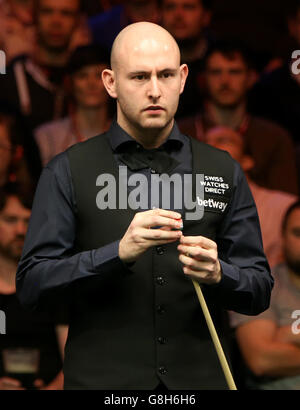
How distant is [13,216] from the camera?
14.7ft

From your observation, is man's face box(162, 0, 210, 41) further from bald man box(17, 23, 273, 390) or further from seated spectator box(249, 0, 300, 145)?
bald man box(17, 23, 273, 390)

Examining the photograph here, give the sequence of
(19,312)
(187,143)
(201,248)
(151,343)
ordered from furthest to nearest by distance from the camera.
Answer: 1. (19,312)
2. (187,143)
3. (151,343)
4. (201,248)

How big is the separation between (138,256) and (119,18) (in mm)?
2308

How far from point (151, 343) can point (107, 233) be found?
357 millimetres

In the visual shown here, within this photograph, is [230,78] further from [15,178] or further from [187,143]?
[187,143]

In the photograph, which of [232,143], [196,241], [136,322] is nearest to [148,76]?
[196,241]

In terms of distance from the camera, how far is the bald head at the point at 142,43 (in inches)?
103

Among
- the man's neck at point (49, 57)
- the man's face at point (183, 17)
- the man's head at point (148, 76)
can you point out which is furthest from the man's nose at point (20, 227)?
the man's head at point (148, 76)

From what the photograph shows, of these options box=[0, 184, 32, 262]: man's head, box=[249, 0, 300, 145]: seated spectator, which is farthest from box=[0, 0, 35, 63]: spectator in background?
box=[249, 0, 300, 145]: seated spectator

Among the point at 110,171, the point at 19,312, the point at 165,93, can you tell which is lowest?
the point at 19,312

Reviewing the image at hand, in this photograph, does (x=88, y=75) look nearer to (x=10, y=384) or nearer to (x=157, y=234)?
(x=10, y=384)

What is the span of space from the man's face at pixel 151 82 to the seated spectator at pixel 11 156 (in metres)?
1.91

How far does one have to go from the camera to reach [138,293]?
260cm

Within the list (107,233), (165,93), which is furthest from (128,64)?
(107,233)
